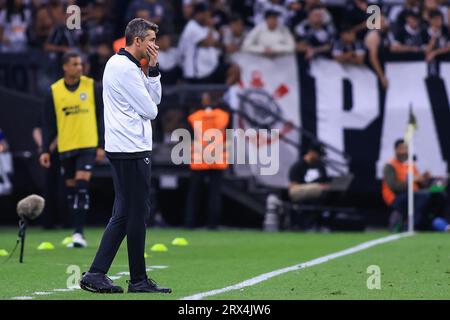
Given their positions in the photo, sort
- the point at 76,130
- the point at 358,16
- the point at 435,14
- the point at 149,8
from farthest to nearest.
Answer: the point at 358,16 → the point at 149,8 → the point at 435,14 → the point at 76,130

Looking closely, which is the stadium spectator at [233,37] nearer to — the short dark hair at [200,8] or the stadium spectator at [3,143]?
the short dark hair at [200,8]

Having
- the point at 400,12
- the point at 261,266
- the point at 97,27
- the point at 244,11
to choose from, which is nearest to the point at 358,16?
the point at 400,12

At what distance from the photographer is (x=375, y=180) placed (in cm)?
2375

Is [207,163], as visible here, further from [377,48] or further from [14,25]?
[14,25]

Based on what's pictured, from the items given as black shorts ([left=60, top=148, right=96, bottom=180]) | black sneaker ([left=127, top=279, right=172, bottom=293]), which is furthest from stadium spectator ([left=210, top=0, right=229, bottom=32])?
black sneaker ([left=127, top=279, right=172, bottom=293])

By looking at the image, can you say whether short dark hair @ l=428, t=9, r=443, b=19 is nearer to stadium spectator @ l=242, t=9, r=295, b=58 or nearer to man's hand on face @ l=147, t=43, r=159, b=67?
stadium spectator @ l=242, t=9, r=295, b=58

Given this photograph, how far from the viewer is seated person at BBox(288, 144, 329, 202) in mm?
22797

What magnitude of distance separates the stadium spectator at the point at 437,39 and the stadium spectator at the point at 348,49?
45.9 inches

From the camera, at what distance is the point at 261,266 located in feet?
46.0

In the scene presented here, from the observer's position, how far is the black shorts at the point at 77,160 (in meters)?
17.1

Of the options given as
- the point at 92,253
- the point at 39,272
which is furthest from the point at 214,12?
the point at 39,272

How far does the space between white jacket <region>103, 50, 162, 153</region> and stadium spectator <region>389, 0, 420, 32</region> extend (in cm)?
1417

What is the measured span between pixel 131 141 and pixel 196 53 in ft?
44.3
